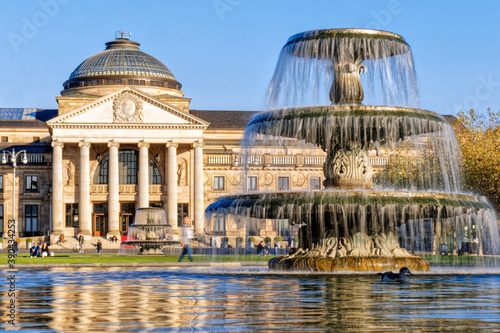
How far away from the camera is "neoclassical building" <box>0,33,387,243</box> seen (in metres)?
87.5

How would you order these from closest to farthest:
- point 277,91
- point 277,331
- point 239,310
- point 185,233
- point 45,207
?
point 277,331
point 239,310
point 277,91
point 185,233
point 45,207

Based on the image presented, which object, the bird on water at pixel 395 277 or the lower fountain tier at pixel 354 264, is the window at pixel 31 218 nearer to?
the lower fountain tier at pixel 354 264

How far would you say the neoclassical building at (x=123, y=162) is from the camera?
8750cm

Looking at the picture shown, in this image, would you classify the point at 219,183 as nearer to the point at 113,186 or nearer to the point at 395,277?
the point at 113,186

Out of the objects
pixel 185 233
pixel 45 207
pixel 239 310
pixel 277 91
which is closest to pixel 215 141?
pixel 45 207

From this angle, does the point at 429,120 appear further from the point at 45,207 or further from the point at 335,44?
the point at 45,207

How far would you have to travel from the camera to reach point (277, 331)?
9750 millimetres

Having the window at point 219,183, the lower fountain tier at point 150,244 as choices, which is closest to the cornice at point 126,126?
the window at point 219,183

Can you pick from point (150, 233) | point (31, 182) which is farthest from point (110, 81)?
point (150, 233)

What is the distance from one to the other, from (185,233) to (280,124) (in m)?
19.2

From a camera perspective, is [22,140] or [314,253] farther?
[22,140]

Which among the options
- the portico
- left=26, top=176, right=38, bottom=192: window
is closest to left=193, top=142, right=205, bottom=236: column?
the portico

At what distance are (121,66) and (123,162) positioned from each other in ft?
46.3

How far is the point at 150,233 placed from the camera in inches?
2116
